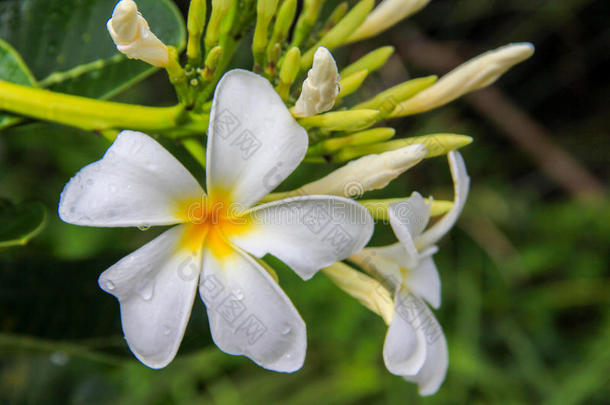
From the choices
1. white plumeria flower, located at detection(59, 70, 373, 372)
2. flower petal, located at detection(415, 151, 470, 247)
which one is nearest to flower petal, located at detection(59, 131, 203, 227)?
white plumeria flower, located at detection(59, 70, 373, 372)

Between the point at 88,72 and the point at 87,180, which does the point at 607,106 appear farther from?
the point at 87,180

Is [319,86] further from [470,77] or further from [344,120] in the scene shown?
[470,77]

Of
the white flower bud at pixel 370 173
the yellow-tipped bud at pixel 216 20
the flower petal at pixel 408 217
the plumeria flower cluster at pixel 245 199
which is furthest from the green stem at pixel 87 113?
the flower petal at pixel 408 217

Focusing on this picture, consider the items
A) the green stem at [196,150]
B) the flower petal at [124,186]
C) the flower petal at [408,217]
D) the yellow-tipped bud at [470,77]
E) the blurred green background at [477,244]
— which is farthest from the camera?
the blurred green background at [477,244]

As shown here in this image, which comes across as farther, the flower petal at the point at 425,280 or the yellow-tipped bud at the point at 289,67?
the flower petal at the point at 425,280

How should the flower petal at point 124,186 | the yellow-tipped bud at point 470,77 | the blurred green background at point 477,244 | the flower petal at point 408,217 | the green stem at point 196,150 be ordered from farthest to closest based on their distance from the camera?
the blurred green background at point 477,244 < the yellow-tipped bud at point 470,77 < the green stem at point 196,150 < the flower petal at point 408,217 < the flower petal at point 124,186

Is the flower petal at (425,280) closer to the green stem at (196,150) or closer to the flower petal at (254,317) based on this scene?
the flower petal at (254,317)

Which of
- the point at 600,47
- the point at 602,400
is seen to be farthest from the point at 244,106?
the point at 600,47

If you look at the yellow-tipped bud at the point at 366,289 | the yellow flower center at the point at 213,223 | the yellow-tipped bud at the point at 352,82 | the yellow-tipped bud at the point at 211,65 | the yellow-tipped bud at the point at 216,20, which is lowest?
the yellow-tipped bud at the point at 366,289
